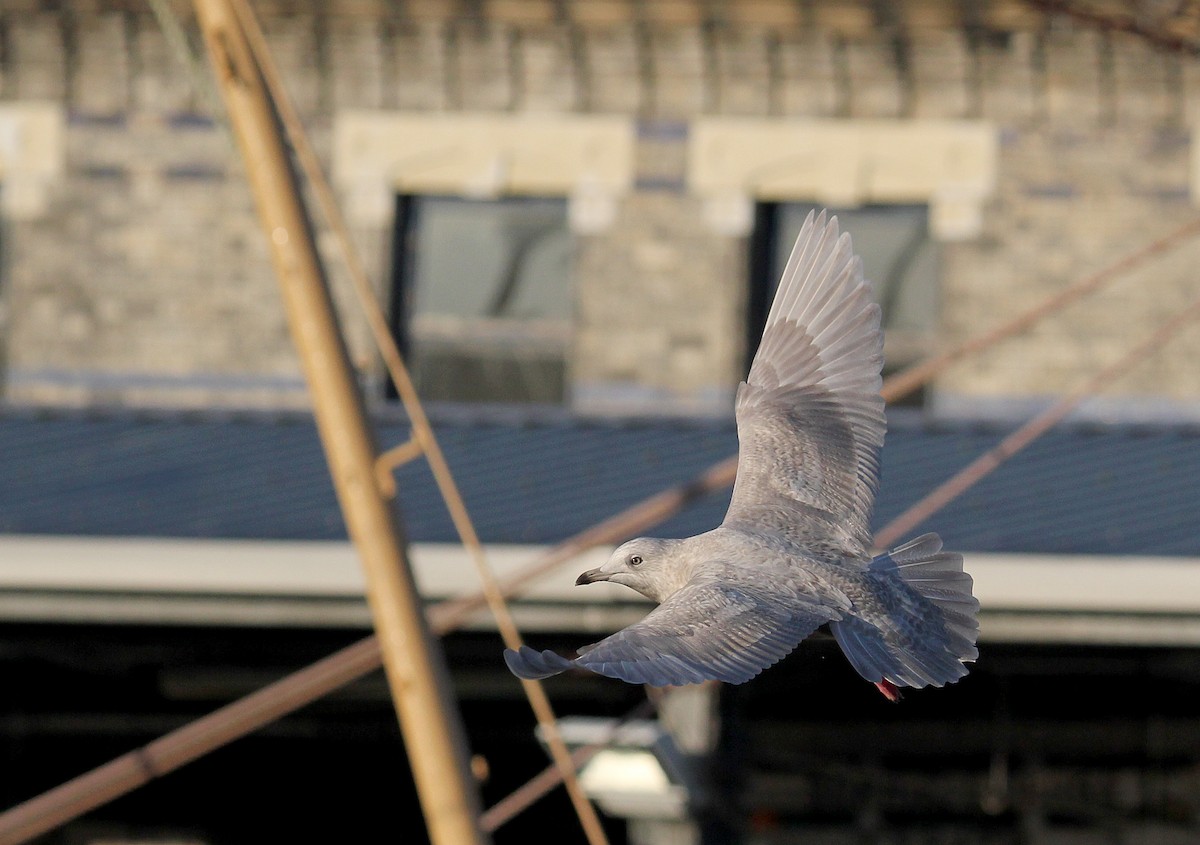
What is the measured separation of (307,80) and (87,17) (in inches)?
61.7

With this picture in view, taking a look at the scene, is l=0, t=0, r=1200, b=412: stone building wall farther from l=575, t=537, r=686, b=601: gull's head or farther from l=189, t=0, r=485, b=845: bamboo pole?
l=575, t=537, r=686, b=601: gull's head

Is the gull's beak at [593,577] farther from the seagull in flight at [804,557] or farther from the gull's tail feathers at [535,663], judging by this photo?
the gull's tail feathers at [535,663]

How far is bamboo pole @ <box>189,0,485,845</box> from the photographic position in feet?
14.8

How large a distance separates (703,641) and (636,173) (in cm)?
1171

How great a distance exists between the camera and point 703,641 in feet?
3.65

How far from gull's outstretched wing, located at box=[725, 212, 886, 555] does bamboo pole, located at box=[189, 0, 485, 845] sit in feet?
9.94

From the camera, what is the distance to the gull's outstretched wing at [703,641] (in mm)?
1044

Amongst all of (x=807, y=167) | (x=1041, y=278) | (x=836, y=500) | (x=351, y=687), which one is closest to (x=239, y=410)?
(x=351, y=687)

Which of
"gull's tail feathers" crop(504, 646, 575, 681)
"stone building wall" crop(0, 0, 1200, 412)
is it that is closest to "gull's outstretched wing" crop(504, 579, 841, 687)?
"gull's tail feathers" crop(504, 646, 575, 681)

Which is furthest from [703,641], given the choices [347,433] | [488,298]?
[488,298]

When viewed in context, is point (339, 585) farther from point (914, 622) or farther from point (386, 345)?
point (914, 622)

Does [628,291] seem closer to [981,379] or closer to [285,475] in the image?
[981,379]

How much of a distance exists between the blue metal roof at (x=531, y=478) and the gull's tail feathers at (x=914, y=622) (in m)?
7.11

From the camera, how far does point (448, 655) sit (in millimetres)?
9133
